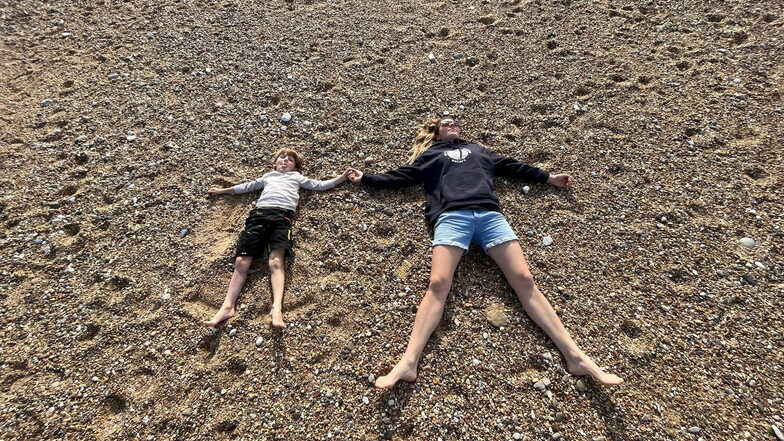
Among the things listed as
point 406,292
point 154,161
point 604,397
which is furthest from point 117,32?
point 604,397

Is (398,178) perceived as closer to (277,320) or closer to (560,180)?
(560,180)

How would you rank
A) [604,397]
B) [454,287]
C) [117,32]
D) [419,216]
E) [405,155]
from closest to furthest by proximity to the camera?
[604,397] → [454,287] → [419,216] → [405,155] → [117,32]

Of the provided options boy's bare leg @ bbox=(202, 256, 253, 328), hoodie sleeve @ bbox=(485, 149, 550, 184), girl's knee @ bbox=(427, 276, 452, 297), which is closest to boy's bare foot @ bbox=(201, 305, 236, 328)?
boy's bare leg @ bbox=(202, 256, 253, 328)

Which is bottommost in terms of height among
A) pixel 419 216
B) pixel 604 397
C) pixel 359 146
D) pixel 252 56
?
pixel 604 397

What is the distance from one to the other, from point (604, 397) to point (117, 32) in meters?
9.92

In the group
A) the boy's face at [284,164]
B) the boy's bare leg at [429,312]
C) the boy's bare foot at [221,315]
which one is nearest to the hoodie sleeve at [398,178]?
the boy's face at [284,164]

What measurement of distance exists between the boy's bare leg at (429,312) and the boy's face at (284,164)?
7.62 feet

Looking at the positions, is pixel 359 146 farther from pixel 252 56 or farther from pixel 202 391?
pixel 202 391

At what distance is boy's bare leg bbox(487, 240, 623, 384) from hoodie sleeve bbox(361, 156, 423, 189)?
1419 millimetres

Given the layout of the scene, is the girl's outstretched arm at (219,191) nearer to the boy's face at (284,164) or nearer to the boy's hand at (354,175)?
the boy's face at (284,164)

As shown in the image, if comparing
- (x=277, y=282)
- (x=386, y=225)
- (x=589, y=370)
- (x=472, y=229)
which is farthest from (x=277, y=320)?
(x=589, y=370)

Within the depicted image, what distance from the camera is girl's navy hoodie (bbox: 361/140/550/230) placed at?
4328 mm

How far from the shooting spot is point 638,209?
15.3ft

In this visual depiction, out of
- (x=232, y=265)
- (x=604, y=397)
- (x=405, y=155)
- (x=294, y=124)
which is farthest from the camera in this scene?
(x=294, y=124)
